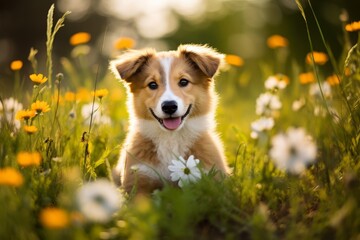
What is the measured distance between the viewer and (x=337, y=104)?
4273mm

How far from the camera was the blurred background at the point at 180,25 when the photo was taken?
14.1 metres

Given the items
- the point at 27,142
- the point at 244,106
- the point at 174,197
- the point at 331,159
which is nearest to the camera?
the point at 174,197

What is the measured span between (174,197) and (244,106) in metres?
4.91

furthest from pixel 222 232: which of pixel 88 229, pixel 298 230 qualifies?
pixel 88 229

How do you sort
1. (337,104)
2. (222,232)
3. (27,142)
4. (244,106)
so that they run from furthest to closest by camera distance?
(244,106) → (337,104) → (27,142) → (222,232)

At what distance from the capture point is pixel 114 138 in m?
4.86

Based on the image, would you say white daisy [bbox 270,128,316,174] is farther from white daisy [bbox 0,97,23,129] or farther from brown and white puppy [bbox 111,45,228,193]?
white daisy [bbox 0,97,23,129]

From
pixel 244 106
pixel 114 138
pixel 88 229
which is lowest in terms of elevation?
pixel 244 106

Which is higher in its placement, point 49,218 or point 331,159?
point 49,218

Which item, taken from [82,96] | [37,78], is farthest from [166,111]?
[82,96]

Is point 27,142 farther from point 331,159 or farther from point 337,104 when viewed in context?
point 337,104

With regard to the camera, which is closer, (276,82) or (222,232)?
(222,232)

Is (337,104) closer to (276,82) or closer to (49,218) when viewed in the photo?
(276,82)

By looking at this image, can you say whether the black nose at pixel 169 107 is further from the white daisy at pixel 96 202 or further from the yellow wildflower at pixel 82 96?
the white daisy at pixel 96 202
